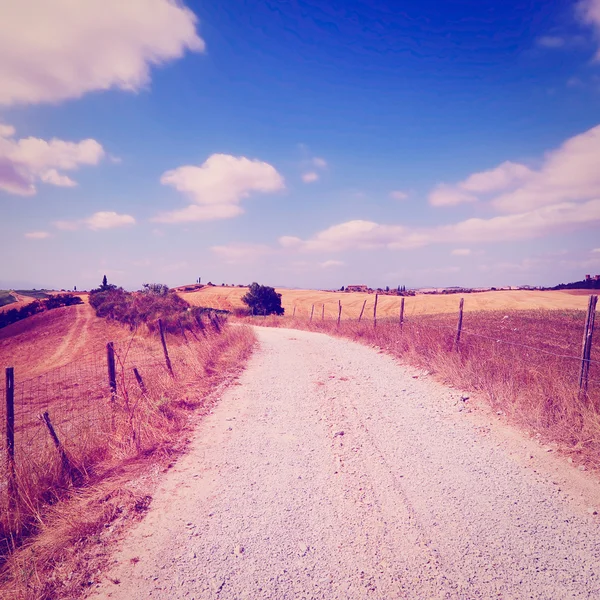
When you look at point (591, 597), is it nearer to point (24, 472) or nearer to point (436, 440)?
point (436, 440)

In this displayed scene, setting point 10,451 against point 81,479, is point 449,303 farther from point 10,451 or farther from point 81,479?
point 10,451

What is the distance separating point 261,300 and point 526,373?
4011 centimetres

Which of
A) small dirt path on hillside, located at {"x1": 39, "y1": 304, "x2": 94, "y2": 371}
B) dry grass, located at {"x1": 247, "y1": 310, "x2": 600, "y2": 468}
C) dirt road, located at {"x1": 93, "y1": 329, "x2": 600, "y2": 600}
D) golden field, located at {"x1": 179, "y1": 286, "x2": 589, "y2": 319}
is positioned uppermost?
golden field, located at {"x1": 179, "y1": 286, "x2": 589, "y2": 319}

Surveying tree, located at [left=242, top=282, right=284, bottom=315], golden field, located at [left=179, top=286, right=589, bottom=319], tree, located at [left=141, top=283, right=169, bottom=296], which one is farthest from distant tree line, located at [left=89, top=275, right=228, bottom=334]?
golden field, located at [left=179, top=286, right=589, bottom=319]

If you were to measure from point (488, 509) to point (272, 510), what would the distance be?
7.95 ft

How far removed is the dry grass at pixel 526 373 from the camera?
553cm

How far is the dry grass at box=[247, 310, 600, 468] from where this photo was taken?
5.53 metres

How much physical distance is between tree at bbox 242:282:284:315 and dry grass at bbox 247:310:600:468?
31989 millimetres

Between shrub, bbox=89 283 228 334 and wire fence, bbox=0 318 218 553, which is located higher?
shrub, bbox=89 283 228 334

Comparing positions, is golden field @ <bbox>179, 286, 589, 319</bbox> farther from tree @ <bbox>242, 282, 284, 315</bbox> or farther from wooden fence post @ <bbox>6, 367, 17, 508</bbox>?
wooden fence post @ <bbox>6, 367, 17, 508</bbox>

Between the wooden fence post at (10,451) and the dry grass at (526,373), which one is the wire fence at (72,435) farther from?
the dry grass at (526,373)

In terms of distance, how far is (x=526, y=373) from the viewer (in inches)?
300

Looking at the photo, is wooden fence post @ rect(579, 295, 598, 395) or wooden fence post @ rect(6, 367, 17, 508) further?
wooden fence post @ rect(579, 295, 598, 395)

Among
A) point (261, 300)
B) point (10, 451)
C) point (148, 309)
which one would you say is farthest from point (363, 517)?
point (261, 300)
